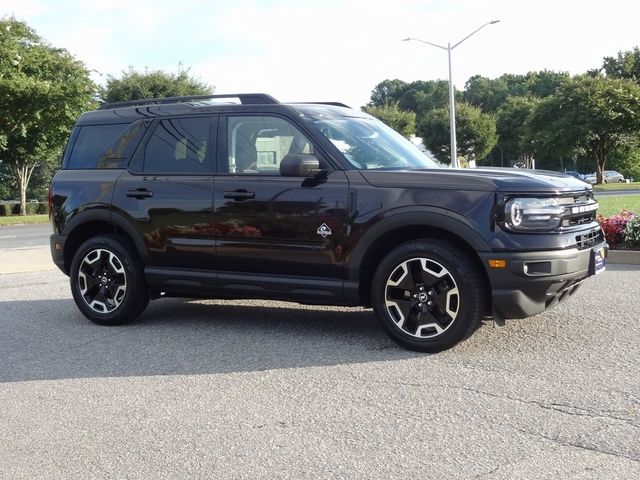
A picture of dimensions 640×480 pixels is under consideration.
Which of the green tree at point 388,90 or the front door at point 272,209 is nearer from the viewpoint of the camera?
the front door at point 272,209

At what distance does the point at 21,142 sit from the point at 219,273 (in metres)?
32.7

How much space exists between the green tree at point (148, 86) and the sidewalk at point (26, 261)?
103 feet

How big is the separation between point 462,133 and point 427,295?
→ 60.6m

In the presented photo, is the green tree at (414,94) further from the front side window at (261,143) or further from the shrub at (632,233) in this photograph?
the front side window at (261,143)

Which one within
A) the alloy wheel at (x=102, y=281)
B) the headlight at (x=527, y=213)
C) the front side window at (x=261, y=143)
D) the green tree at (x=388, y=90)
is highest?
the green tree at (x=388, y=90)

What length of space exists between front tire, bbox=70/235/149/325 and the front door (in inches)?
38.8

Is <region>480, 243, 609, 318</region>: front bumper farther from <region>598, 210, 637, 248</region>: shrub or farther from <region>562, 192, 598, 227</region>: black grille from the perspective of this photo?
<region>598, 210, 637, 248</region>: shrub

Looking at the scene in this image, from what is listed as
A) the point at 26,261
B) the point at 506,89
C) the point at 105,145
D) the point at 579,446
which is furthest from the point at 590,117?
the point at 506,89

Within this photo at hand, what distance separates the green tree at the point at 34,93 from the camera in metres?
30.4

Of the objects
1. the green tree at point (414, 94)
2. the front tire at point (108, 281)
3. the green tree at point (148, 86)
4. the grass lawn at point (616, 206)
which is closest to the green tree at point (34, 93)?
the green tree at point (148, 86)

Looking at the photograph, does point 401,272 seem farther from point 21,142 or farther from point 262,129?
point 21,142

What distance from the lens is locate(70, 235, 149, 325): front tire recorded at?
643 centimetres

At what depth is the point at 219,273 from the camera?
5.95m

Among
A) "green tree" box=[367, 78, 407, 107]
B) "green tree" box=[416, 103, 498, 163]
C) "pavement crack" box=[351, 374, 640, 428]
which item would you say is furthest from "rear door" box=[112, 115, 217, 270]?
"green tree" box=[367, 78, 407, 107]
